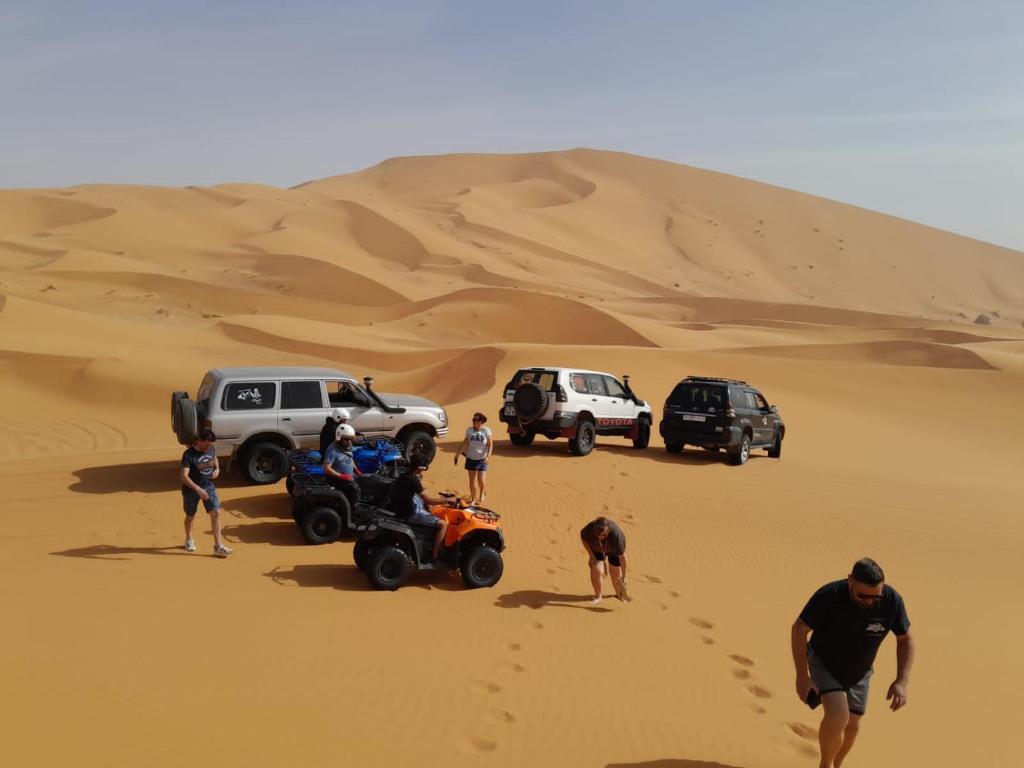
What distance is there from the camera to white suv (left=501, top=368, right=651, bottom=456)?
1642 centimetres

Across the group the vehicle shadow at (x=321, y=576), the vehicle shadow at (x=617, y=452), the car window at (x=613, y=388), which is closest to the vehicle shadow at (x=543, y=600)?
the vehicle shadow at (x=321, y=576)

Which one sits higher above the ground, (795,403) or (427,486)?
(795,403)

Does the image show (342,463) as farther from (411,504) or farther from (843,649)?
(843,649)

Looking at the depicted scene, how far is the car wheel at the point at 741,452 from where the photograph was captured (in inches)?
674

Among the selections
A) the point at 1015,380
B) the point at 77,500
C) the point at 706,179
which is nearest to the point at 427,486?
the point at 77,500

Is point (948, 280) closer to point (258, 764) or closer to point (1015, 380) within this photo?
point (1015, 380)

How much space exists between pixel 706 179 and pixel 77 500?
318ft

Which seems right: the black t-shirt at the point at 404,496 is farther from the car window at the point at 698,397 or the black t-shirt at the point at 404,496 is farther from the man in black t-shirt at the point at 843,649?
the car window at the point at 698,397

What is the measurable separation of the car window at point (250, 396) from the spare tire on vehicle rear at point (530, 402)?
16.6 feet

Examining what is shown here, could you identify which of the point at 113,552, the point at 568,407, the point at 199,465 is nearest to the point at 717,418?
the point at 568,407

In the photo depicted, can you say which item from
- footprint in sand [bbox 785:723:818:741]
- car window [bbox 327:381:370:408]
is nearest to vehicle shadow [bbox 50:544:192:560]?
car window [bbox 327:381:370:408]

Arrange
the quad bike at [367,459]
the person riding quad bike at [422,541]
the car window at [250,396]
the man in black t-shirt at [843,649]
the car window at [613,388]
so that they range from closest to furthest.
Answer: the man in black t-shirt at [843,649]
the person riding quad bike at [422,541]
the quad bike at [367,459]
the car window at [250,396]
the car window at [613,388]

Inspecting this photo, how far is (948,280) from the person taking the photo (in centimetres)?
8244

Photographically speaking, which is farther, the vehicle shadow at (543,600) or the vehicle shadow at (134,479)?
the vehicle shadow at (134,479)
